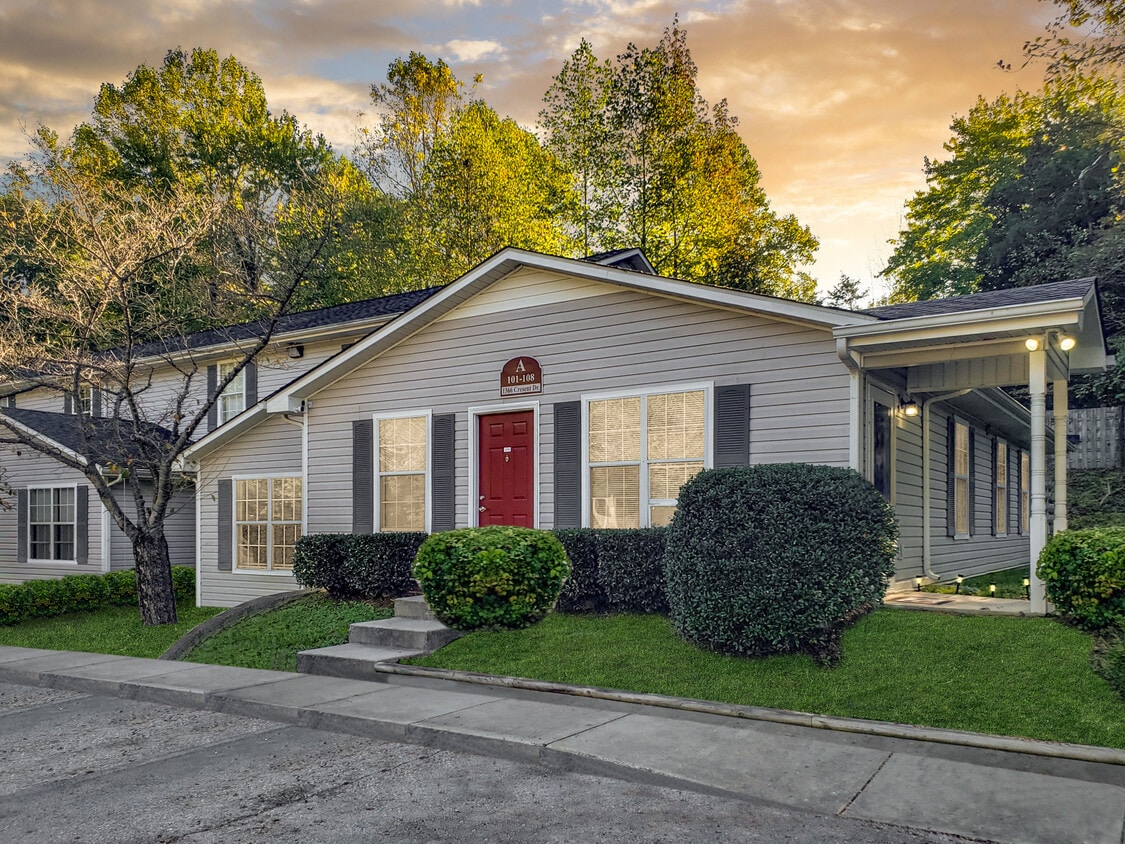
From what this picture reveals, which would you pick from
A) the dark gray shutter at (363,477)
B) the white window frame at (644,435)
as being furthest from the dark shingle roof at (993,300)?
the dark gray shutter at (363,477)

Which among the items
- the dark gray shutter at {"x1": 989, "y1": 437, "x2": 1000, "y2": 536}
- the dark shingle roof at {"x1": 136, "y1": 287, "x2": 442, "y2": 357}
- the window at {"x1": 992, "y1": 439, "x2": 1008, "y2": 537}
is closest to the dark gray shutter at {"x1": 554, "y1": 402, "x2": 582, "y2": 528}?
the dark shingle roof at {"x1": 136, "y1": 287, "x2": 442, "y2": 357}

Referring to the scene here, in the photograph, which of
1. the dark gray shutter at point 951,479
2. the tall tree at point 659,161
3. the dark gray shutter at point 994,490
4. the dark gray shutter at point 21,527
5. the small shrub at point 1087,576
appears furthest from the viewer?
the tall tree at point 659,161

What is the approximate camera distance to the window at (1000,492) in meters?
17.0

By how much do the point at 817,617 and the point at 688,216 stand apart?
23.8m

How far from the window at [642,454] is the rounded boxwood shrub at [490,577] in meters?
1.26

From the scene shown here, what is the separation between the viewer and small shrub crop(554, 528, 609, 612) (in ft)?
34.0

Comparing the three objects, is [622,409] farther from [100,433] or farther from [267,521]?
[100,433]

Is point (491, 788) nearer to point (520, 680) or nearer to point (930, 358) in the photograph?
point (520, 680)

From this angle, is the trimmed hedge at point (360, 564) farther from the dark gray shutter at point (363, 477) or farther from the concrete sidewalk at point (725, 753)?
the concrete sidewalk at point (725, 753)

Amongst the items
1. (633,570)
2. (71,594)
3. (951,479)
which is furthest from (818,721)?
(71,594)

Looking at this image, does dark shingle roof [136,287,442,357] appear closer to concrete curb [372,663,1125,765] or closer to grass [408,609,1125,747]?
grass [408,609,1125,747]

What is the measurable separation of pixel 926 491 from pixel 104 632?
41.3 ft

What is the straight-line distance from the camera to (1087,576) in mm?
7527

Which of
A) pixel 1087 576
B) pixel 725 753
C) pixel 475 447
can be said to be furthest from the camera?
pixel 475 447
